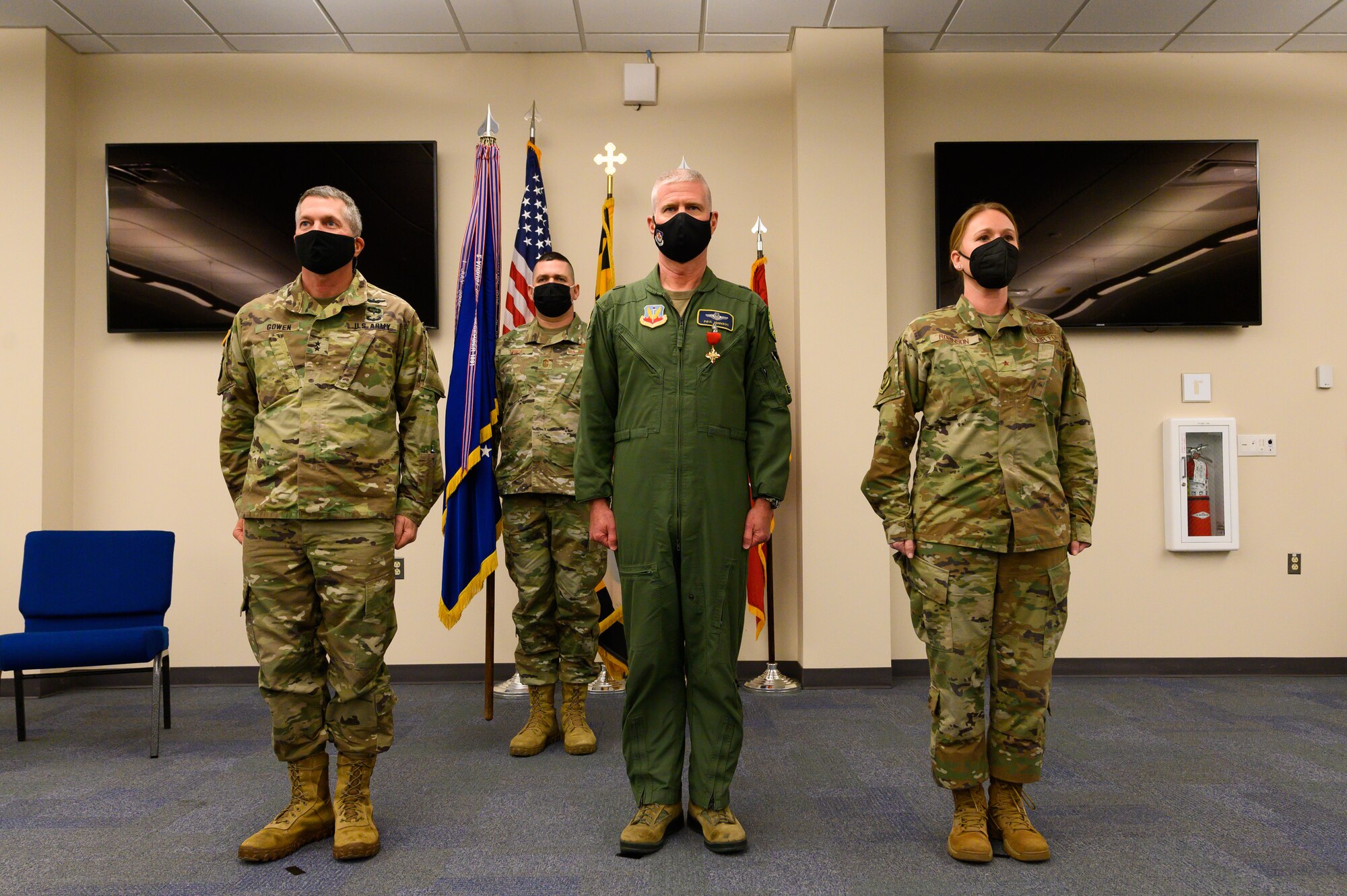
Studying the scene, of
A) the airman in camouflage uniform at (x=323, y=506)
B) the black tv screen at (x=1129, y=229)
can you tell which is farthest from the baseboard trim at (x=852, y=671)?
the airman in camouflage uniform at (x=323, y=506)

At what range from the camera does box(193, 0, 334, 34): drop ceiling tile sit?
3.91 metres

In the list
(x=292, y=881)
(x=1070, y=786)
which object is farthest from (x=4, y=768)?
(x=1070, y=786)

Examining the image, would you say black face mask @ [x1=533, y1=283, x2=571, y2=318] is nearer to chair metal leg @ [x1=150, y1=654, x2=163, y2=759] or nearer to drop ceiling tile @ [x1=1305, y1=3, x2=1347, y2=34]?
chair metal leg @ [x1=150, y1=654, x2=163, y2=759]

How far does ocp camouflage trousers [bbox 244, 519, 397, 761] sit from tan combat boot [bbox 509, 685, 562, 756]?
892 millimetres

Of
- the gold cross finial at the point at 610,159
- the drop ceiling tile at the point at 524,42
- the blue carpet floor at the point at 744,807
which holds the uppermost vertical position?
the drop ceiling tile at the point at 524,42

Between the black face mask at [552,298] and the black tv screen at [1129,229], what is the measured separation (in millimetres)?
2058

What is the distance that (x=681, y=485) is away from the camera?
83.0 inches

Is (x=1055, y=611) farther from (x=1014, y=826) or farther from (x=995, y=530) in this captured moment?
(x=1014, y=826)

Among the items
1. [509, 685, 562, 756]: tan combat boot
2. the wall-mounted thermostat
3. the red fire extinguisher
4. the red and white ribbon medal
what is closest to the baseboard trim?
the red fire extinguisher

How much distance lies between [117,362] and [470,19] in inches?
99.4

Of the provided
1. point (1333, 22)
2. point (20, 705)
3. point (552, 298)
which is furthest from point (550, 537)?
point (1333, 22)

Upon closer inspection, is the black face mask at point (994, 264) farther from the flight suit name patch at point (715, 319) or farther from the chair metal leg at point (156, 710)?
the chair metal leg at point (156, 710)

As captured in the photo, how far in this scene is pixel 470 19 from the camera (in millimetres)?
4070

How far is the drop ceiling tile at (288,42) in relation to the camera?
418 centimetres
